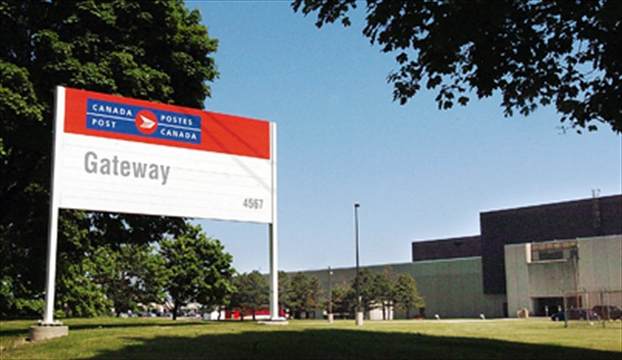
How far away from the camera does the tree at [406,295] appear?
89.6m

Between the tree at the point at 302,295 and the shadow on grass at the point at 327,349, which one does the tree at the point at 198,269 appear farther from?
the shadow on grass at the point at 327,349

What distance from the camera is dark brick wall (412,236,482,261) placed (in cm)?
11181

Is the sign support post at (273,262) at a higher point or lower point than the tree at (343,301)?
higher

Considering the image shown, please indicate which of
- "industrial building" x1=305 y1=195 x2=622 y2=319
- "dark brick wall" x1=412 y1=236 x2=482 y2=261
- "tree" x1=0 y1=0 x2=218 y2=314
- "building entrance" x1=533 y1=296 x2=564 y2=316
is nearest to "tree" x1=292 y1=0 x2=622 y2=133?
"tree" x1=0 y1=0 x2=218 y2=314

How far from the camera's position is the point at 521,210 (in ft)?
297

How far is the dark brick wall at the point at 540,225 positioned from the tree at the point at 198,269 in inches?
1698

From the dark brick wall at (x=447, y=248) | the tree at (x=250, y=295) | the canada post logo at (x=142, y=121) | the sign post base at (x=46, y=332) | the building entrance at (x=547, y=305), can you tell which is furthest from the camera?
the dark brick wall at (x=447, y=248)

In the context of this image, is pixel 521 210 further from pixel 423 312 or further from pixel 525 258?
pixel 423 312

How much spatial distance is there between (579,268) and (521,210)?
16819 millimetres

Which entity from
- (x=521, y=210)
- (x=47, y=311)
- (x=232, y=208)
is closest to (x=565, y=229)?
(x=521, y=210)

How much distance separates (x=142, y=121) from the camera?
21.1 metres

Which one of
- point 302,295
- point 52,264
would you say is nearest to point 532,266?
point 302,295

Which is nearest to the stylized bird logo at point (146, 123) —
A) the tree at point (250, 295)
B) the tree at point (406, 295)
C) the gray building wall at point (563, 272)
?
the gray building wall at point (563, 272)

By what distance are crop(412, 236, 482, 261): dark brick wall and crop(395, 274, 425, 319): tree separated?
23859 mm
